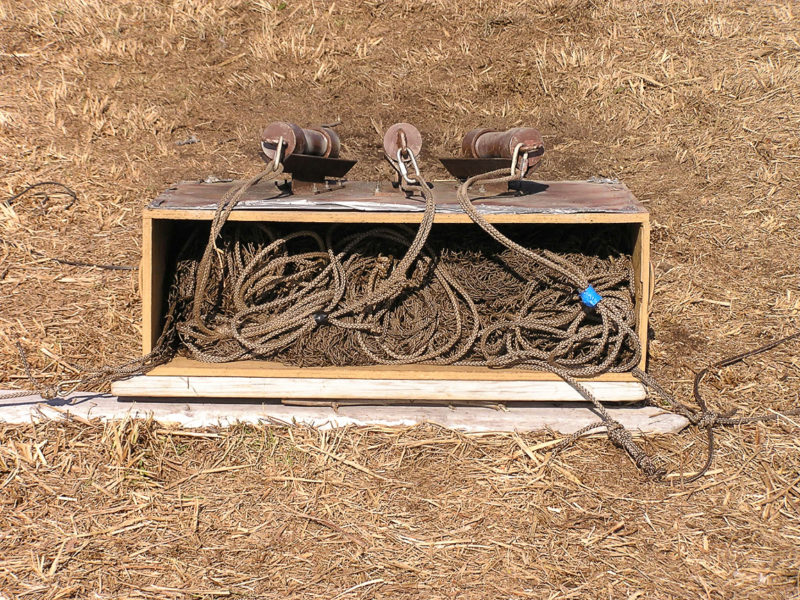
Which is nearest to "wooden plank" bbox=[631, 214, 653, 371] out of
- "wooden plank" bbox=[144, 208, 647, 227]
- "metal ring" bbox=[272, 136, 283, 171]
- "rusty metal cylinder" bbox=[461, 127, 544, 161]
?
"wooden plank" bbox=[144, 208, 647, 227]

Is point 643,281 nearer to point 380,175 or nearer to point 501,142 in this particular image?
point 501,142

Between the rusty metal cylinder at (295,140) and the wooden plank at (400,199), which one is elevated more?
the rusty metal cylinder at (295,140)

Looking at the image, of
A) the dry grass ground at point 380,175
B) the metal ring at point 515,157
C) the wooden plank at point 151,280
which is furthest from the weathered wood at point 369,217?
the dry grass ground at point 380,175

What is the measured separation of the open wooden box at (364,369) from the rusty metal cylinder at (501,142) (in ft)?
0.75

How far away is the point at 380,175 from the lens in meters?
5.27

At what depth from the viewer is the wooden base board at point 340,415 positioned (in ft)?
10.8

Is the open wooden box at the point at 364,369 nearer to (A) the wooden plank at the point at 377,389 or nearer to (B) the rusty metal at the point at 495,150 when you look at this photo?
(A) the wooden plank at the point at 377,389

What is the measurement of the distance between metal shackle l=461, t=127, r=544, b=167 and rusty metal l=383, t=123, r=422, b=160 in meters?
0.38

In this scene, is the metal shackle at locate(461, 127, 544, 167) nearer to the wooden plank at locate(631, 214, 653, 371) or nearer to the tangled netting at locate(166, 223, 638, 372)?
the tangled netting at locate(166, 223, 638, 372)

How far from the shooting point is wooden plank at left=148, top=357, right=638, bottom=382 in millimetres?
3320

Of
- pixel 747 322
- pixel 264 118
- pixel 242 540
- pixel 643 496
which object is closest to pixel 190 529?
pixel 242 540

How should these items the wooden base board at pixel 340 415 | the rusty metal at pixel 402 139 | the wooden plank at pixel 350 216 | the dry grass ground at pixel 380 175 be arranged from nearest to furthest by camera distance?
the dry grass ground at pixel 380 175, the wooden plank at pixel 350 216, the wooden base board at pixel 340 415, the rusty metal at pixel 402 139

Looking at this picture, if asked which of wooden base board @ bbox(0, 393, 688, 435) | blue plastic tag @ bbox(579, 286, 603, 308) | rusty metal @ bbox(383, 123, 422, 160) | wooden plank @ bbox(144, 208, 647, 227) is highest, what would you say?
rusty metal @ bbox(383, 123, 422, 160)

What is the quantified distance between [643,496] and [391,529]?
3.36 ft
